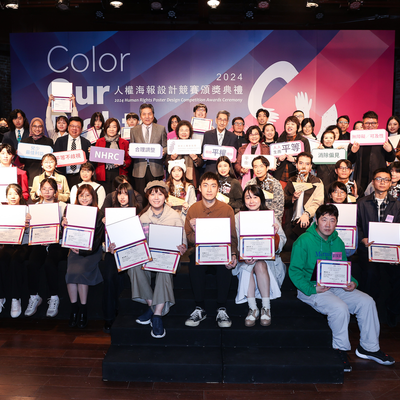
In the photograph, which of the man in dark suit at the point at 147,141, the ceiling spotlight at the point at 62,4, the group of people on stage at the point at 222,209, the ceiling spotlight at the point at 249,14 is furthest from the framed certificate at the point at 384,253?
the ceiling spotlight at the point at 62,4

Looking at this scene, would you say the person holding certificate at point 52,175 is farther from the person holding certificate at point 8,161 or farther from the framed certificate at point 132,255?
the framed certificate at point 132,255

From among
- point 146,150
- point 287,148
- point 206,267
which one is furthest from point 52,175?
point 287,148

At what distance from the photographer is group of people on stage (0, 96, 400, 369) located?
10.4ft

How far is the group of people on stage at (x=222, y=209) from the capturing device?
317 cm

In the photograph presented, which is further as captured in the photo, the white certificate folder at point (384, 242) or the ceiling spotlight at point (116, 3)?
the ceiling spotlight at point (116, 3)

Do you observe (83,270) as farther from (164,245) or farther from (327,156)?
(327,156)

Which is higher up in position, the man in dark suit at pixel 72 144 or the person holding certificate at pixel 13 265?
the man in dark suit at pixel 72 144

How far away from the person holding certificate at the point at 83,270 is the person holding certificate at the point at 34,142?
62.8 inches

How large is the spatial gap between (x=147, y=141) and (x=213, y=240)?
2442mm

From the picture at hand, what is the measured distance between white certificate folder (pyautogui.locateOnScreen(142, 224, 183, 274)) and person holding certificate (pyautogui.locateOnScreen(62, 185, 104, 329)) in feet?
2.51

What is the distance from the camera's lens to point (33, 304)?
378 cm

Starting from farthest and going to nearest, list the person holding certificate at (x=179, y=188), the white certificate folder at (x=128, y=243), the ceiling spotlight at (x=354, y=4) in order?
the ceiling spotlight at (x=354, y=4) < the person holding certificate at (x=179, y=188) < the white certificate folder at (x=128, y=243)

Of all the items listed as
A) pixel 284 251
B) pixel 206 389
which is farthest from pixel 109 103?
pixel 206 389

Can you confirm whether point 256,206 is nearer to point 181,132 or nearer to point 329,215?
point 329,215
